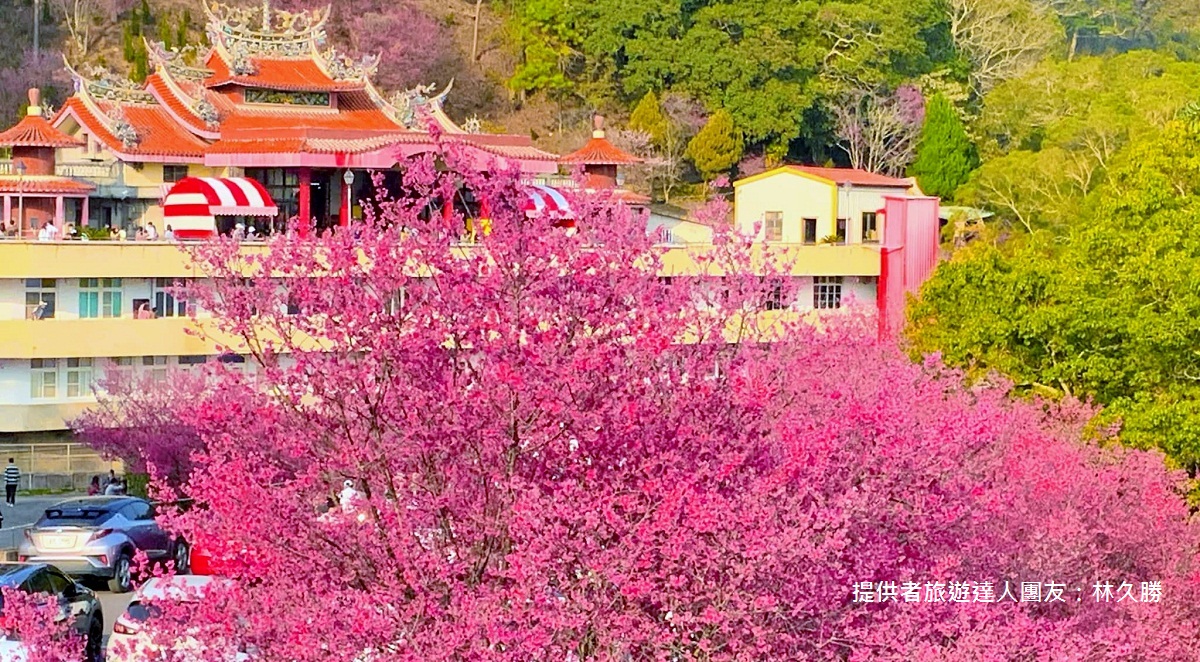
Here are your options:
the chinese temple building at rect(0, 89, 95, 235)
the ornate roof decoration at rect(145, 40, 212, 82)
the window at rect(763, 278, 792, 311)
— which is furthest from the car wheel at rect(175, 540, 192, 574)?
the ornate roof decoration at rect(145, 40, 212, 82)

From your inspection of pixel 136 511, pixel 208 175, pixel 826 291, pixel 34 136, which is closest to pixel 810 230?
pixel 826 291

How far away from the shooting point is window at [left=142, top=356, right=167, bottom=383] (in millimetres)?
35000

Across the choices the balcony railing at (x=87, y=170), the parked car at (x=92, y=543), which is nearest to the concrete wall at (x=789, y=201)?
the balcony railing at (x=87, y=170)

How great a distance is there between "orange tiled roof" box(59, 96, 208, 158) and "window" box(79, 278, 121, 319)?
7.40 m

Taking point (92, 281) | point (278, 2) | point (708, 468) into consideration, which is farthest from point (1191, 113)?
point (278, 2)

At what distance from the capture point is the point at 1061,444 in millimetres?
20766

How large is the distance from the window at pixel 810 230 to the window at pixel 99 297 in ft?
64.1

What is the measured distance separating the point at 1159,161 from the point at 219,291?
733 inches

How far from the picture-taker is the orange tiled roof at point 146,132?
1640 inches

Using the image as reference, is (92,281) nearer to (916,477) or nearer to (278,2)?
(916,477)

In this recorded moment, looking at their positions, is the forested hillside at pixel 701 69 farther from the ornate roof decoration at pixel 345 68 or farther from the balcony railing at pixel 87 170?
the balcony railing at pixel 87 170

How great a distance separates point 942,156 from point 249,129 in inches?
1045

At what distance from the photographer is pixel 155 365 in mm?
35406

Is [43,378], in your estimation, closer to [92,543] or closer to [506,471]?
[92,543]
